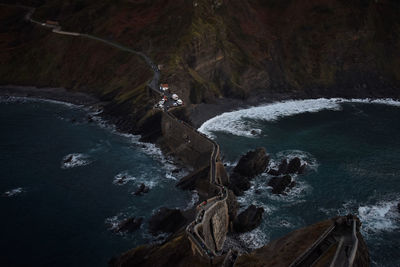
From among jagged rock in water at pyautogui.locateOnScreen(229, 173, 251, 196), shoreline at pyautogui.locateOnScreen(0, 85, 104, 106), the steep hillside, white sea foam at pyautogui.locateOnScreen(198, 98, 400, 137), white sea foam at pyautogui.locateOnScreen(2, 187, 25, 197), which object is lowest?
white sea foam at pyautogui.locateOnScreen(2, 187, 25, 197)

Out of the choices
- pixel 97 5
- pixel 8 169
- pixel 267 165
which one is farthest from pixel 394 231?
pixel 97 5

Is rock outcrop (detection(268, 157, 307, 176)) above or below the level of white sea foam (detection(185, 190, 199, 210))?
above

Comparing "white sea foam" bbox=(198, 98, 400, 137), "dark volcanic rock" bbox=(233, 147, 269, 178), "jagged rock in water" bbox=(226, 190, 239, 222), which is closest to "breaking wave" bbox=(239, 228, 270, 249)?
"jagged rock in water" bbox=(226, 190, 239, 222)

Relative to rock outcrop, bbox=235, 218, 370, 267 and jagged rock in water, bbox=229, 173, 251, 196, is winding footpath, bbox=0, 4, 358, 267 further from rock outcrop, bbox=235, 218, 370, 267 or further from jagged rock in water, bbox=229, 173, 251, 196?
jagged rock in water, bbox=229, 173, 251, 196

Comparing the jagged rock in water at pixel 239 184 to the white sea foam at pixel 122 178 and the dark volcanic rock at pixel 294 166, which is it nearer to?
the dark volcanic rock at pixel 294 166

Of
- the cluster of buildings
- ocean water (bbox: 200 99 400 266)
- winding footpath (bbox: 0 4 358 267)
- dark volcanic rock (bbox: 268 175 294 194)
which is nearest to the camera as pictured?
winding footpath (bbox: 0 4 358 267)

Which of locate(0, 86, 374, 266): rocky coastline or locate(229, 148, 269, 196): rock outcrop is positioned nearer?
locate(0, 86, 374, 266): rocky coastline
